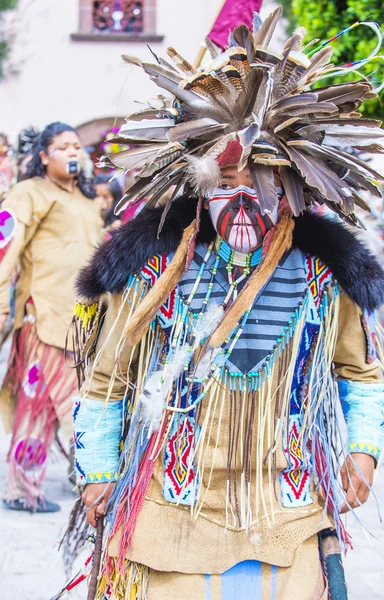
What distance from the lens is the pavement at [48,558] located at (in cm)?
395

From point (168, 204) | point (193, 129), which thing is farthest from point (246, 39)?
point (168, 204)

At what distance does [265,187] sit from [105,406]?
735 millimetres

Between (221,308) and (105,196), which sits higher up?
(221,308)

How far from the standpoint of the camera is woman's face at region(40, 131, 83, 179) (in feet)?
16.7

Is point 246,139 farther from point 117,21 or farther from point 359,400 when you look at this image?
point 117,21

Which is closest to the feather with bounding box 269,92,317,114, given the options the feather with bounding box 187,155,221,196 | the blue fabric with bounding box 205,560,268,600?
the feather with bounding box 187,155,221,196

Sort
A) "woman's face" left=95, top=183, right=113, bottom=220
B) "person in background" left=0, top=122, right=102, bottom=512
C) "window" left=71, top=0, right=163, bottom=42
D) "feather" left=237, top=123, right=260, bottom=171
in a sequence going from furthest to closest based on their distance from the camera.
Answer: "window" left=71, top=0, right=163, bottom=42
"woman's face" left=95, top=183, right=113, bottom=220
"person in background" left=0, top=122, right=102, bottom=512
"feather" left=237, top=123, right=260, bottom=171

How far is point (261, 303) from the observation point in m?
2.49

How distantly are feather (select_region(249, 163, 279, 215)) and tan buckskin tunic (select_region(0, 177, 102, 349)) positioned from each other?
2.73 m

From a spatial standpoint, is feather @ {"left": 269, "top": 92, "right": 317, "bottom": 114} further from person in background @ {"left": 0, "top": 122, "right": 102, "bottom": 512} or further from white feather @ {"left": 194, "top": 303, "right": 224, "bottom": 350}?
person in background @ {"left": 0, "top": 122, "right": 102, "bottom": 512}

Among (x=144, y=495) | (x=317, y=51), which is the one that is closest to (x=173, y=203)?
(x=317, y=51)

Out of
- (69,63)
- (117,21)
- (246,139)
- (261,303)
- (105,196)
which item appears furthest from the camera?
(117,21)

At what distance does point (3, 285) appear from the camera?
482 centimetres

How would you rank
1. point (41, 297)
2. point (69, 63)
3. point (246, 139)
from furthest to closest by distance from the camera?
point (69, 63) → point (41, 297) → point (246, 139)
